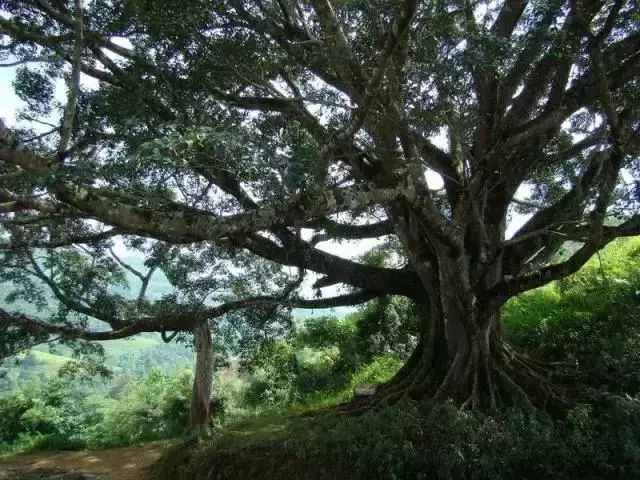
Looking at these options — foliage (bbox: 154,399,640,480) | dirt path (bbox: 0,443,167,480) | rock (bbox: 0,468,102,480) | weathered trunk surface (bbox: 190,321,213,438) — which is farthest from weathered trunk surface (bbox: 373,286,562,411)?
rock (bbox: 0,468,102,480)

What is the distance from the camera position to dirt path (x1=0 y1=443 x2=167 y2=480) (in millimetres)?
8141

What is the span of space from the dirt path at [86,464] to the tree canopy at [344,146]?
2370 mm

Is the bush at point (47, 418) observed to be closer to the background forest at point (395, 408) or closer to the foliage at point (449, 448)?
the background forest at point (395, 408)

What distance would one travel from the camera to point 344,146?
17.1 feet

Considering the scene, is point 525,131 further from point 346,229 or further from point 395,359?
→ point 395,359

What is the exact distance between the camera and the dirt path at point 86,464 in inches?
320

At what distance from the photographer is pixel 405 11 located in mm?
4148

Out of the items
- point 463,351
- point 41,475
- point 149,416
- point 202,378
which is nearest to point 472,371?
point 463,351

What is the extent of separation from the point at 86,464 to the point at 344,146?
822cm

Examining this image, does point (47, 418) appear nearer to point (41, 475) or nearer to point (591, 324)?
point (41, 475)

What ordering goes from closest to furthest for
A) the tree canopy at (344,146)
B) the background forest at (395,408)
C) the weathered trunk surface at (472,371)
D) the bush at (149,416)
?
the tree canopy at (344,146) → the background forest at (395,408) → the weathered trunk surface at (472,371) → the bush at (149,416)

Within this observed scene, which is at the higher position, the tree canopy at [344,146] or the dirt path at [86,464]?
the tree canopy at [344,146]

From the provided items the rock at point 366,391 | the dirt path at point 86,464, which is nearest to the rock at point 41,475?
the dirt path at point 86,464

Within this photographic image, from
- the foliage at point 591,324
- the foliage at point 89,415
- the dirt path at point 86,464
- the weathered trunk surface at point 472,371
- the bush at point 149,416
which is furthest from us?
the foliage at point 89,415
